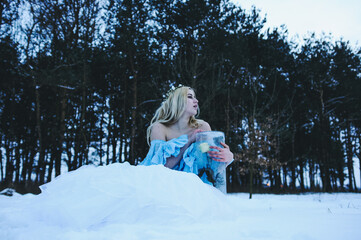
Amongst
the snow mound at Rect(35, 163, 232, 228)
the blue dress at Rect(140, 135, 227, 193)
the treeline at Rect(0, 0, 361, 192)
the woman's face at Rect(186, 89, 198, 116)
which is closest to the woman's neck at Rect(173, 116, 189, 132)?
the woman's face at Rect(186, 89, 198, 116)

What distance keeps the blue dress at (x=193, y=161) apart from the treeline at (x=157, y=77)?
600 cm

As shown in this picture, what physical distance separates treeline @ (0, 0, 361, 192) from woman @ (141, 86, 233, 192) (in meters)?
5.65

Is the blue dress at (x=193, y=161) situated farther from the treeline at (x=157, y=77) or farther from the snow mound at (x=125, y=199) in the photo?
the treeline at (x=157, y=77)

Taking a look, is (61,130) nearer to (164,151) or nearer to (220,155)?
(164,151)

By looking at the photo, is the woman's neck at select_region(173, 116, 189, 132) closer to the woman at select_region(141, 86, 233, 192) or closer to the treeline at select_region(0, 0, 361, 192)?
the woman at select_region(141, 86, 233, 192)

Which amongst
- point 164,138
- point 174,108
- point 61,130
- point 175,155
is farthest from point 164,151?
point 61,130

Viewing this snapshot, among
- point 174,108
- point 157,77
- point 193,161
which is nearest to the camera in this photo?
point 193,161

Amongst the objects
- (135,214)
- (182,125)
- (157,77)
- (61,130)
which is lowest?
(135,214)

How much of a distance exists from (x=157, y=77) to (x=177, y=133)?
7.52 metres

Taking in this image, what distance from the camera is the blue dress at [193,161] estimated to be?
6.73ft

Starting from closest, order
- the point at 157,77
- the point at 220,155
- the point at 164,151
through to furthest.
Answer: the point at 220,155 < the point at 164,151 < the point at 157,77

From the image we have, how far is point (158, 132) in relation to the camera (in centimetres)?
274

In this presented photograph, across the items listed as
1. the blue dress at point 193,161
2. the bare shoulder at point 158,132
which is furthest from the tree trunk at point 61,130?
the blue dress at point 193,161

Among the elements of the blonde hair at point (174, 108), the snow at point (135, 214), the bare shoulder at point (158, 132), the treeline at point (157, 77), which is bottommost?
the snow at point (135, 214)
